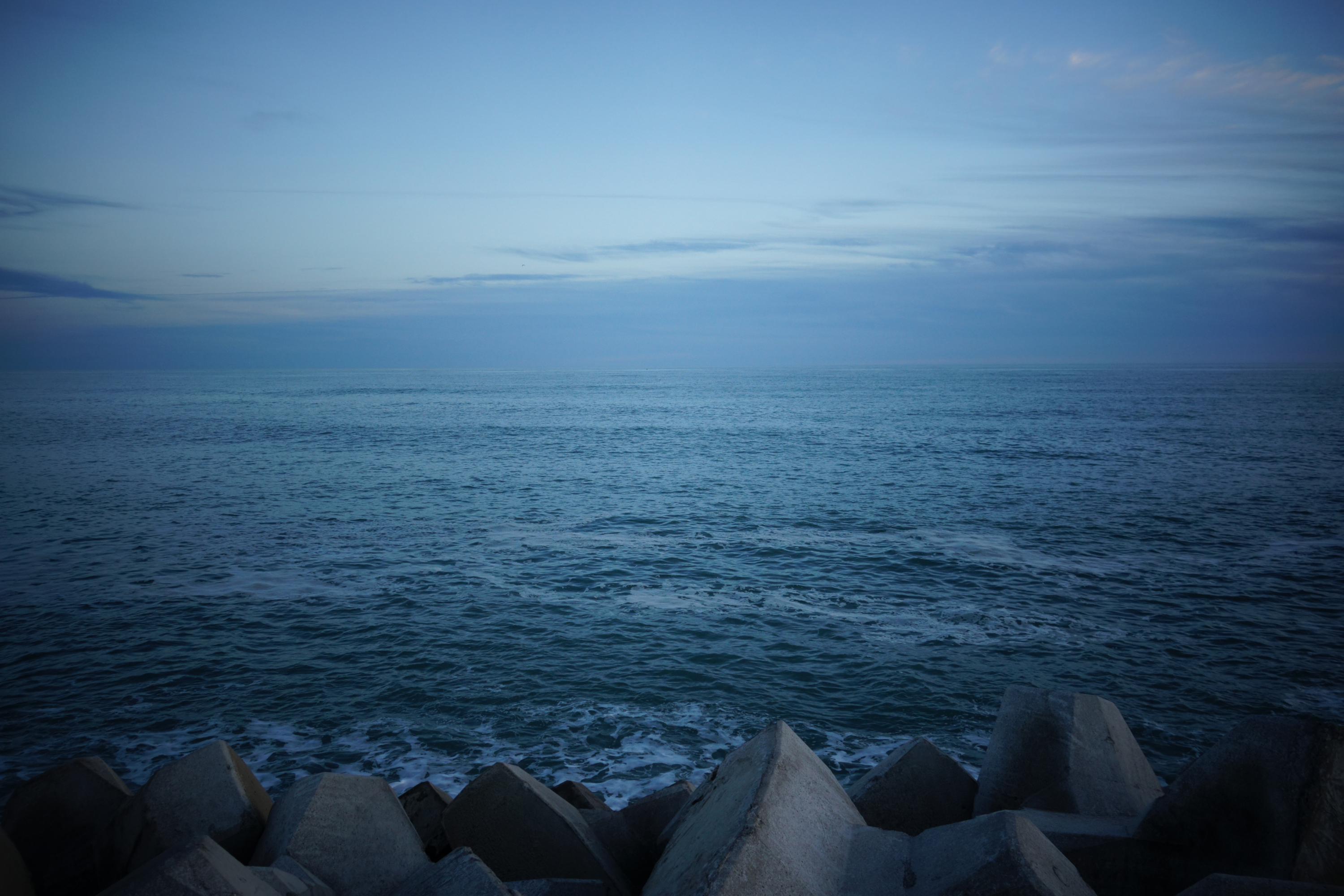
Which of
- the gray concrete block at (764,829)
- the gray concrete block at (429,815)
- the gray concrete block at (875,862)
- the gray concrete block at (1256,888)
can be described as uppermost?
the gray concrete block at (1256,888)

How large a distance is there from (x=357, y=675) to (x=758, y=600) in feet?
28.6

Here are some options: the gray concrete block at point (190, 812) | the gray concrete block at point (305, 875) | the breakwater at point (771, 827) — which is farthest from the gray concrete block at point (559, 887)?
the gray concrete block at point (190, 812)

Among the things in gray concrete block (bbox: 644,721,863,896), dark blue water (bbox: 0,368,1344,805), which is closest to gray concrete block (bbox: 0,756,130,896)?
dark blue water (bbox: 0,368,1344,805)

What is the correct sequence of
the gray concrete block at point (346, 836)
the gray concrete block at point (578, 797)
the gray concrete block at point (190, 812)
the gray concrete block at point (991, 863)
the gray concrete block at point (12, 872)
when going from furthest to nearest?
the gray concrete block at point (578, 797), the gray concrete block at point (190, 812), the gray concrete block at point (346, 836), the gray concrete block at point (12, 872), the gray concrete block at point (991, 863)

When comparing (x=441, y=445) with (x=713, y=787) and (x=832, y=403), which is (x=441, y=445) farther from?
(x=832, y=403)

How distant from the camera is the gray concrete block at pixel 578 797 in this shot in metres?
8.88

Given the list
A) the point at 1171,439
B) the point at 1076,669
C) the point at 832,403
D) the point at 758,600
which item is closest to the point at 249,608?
the point at 758,600

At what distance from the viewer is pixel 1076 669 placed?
45.3 ft

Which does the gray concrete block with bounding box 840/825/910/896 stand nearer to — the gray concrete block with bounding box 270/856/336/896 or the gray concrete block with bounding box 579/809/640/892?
the gray concrete block with bounding box 579/809/640/892

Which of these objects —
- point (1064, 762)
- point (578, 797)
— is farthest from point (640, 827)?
point (1064, 762)

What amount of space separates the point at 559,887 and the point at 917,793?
416cm

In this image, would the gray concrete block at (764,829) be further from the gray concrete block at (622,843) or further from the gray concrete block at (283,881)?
the gray concrete block at (283,881)

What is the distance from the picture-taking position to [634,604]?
699 inches

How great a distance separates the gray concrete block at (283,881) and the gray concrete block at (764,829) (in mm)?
2582
